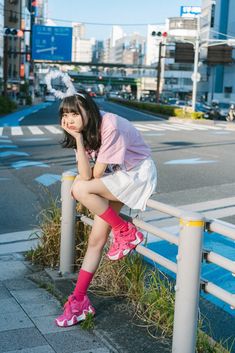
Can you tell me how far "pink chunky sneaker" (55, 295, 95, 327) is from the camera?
3389 mm

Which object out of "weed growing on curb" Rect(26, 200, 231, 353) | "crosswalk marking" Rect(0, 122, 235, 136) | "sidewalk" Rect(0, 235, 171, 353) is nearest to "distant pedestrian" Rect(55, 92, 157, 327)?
"sidewalk" Rect(0, 235, 171, 353)

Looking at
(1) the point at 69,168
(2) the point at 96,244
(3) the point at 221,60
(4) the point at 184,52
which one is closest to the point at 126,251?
(2) the point at 96,244

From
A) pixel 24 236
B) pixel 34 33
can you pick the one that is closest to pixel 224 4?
pixel 34 33

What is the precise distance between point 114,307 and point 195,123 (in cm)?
3176

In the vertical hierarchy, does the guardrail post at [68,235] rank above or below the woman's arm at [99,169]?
below

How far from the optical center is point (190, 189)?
377 inches

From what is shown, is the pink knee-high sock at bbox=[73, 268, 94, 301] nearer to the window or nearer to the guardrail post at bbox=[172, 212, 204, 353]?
the guardrail post at bbox=[172, 212, 204, 353]

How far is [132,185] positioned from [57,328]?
1.05 m

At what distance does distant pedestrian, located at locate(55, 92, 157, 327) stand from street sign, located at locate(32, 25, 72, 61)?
36.8m

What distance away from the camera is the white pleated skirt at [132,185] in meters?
3.36

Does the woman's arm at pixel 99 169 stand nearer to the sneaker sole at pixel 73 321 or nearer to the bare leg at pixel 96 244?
the bare leg at pixel 96 244

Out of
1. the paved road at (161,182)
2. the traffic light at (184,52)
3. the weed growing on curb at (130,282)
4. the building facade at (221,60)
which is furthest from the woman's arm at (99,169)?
the building facade at (221,60)

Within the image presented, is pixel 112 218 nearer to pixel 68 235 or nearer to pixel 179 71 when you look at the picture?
pixel 68 235

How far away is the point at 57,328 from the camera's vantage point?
338 cm
